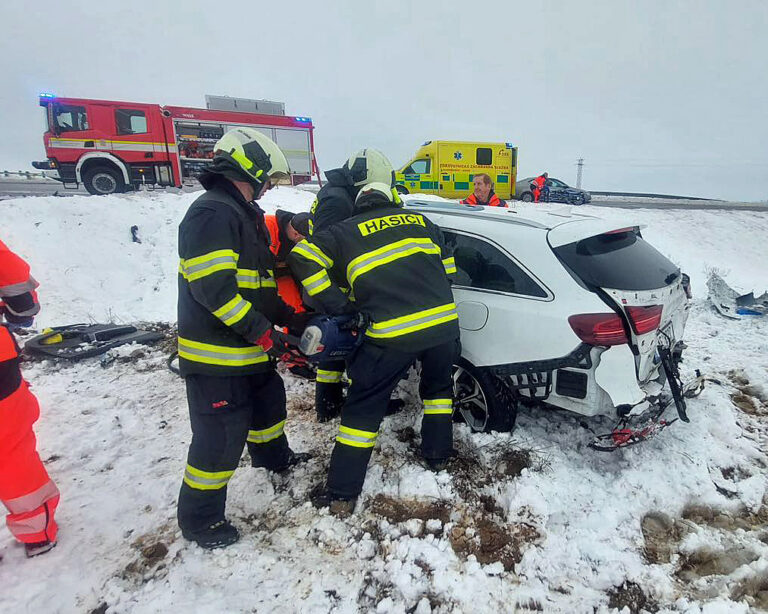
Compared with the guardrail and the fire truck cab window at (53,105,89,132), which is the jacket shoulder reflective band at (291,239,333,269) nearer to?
the fire truck cab window at (53,105,89,132)

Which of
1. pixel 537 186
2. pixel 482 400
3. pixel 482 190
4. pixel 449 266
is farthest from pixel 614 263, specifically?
pixel 537 186

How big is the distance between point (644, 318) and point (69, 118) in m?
13.6

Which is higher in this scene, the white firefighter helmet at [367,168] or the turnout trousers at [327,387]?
the white firefighter helmet at [367,168]

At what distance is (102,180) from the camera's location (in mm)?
11242

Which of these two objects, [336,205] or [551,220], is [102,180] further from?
[551,220]

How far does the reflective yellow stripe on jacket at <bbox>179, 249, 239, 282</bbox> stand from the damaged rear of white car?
1.61m

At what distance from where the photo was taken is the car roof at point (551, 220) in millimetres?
2633

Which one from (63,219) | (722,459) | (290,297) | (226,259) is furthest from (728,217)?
(63,219)

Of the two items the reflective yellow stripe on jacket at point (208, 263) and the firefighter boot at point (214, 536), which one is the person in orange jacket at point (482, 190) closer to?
the reflective yellow stripe on jacket at point (208, 263)


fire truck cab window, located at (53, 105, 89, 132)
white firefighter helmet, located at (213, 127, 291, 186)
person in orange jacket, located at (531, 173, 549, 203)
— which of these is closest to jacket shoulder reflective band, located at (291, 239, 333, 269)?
white firefighter helmet, located at (213, 127, 291, 186)

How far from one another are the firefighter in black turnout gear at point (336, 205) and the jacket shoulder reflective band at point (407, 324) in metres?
0.99

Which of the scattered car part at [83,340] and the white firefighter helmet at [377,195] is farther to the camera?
the scattered car part at [83,340]

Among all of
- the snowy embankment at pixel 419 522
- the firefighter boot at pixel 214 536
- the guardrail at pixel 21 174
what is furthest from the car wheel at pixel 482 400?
the guardrail at pixel 21 174

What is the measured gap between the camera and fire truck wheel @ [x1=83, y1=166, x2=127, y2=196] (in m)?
11.1
